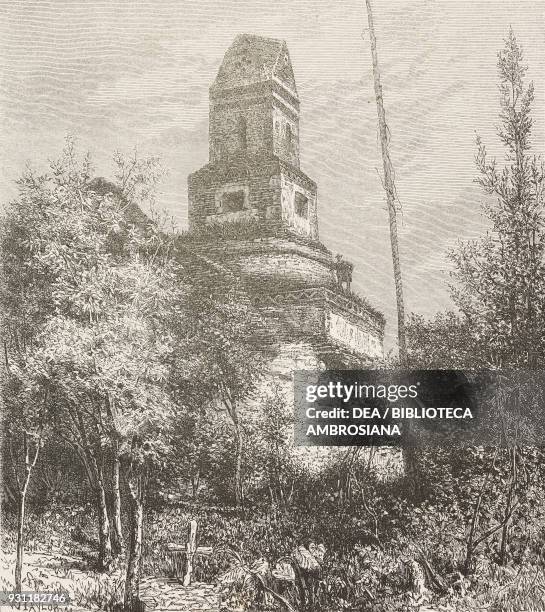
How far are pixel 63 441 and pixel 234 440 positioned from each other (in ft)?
5.23

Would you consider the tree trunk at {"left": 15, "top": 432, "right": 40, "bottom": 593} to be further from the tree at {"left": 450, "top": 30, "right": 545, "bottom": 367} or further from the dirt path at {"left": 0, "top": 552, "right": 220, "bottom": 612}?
the tree at {"left": 450, "top": 30, "right": 545, "bottom": 367}

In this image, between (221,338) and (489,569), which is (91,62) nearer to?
(221,338)

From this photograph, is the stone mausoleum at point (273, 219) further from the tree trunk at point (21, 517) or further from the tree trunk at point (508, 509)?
the tree trunk at point (21, 517)

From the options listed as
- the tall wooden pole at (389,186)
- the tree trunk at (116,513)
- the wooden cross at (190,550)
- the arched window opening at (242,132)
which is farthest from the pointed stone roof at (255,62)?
the wooden cross at (190,550)

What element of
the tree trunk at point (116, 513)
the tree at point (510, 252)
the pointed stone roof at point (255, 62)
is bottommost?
the tree trunk at point (116, 513)

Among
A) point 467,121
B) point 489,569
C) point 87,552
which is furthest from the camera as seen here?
point 467,121

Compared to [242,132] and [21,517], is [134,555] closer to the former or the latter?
[21,517]

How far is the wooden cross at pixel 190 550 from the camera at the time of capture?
6457mm

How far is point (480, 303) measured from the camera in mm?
6984

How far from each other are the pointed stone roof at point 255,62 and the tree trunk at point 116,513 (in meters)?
3.79

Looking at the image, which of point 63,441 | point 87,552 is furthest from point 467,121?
point 87,552

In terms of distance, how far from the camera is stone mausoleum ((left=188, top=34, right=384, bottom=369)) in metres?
6.94

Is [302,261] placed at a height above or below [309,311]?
above

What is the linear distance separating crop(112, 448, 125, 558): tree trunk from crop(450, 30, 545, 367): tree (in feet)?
11.1
